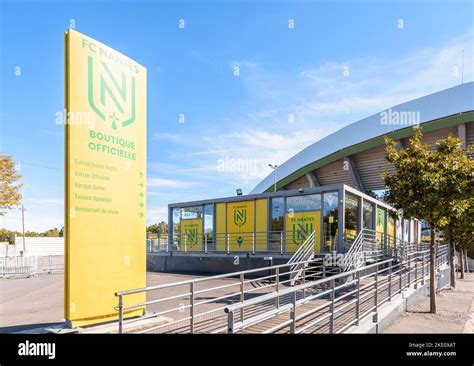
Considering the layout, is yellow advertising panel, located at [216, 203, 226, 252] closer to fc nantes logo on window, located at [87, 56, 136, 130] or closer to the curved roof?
fc nantes logo on window, located at [87, 56, 136, 130]

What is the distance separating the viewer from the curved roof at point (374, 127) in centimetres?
3000

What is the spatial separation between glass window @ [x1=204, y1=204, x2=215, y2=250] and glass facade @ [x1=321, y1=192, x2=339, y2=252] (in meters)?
6.64

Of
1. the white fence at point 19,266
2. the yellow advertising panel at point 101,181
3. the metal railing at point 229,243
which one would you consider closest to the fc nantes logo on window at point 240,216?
the metal railing at point 229,243

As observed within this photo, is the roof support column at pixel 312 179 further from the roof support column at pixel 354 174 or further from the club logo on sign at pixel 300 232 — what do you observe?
the club logo on sign at pixel 300 232

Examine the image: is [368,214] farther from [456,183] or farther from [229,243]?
[456,183]

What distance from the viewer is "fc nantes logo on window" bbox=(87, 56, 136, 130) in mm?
6000

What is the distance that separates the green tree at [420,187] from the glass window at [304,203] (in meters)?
4.85

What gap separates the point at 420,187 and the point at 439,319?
3377 millimetres

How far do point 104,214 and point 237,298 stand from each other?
15.4 ft

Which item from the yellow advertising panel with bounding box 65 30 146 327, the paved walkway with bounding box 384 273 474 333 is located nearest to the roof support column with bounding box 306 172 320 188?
the paved walkway with bounding box 384 273 474 333

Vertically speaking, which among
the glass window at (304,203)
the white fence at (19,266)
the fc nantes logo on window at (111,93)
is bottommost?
the white fence at (19,266)

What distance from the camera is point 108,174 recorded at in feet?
20.3

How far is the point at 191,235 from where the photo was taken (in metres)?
20.3
